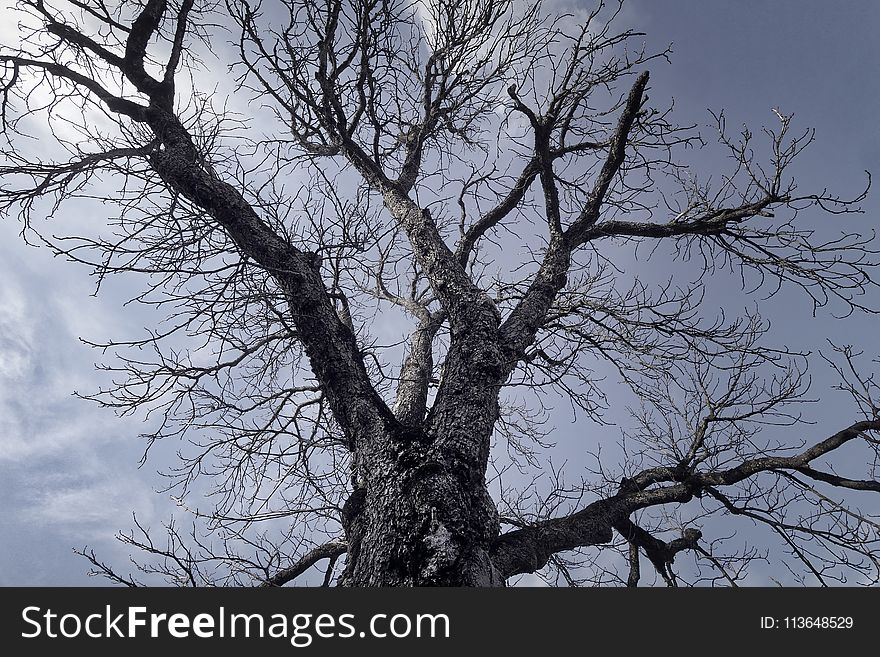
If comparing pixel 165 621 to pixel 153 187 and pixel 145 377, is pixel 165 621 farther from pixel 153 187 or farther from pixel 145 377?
pixel 153 187

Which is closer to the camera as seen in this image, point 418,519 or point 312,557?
point 418,519

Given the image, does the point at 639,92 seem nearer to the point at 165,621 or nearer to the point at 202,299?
the point at 202,299

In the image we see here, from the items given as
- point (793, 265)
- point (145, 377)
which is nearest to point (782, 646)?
point (793, 265)

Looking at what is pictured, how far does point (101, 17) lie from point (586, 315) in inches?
162

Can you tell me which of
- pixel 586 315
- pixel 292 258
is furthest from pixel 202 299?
pixel 586 315

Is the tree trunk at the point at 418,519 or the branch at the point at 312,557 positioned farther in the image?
the branch at the point at 312,557

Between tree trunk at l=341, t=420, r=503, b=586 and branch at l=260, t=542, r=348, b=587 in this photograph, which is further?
branch at l=260, t=542, r=348, b=587

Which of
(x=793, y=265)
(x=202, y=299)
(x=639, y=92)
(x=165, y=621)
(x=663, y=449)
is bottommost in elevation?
(x=165, y=621)

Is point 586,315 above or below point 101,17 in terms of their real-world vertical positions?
below

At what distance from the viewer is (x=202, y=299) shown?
10.1 ft

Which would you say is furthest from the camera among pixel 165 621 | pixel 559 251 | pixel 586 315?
pixel 586 315

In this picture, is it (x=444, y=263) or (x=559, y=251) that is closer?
(x=444, y=263)

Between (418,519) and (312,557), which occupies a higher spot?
(418,519)

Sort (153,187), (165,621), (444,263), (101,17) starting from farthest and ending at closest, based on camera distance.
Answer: (444,263)
(101,17)
(153,187)
(165,621)
